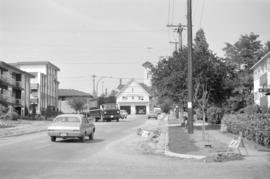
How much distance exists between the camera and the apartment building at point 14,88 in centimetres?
7044

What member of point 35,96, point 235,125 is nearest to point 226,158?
point 235,125

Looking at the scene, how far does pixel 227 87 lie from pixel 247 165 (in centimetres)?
2417

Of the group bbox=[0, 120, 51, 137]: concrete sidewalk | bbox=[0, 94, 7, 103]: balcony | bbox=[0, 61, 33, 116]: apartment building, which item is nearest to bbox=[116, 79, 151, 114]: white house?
bbox=[0, 61, 33, 116]: apartment building

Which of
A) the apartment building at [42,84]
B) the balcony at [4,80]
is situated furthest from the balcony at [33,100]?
the balcony at [4,80]

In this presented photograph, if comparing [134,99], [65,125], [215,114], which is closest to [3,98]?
[215,114]

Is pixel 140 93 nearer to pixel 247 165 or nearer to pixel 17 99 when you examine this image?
pixel 17 99

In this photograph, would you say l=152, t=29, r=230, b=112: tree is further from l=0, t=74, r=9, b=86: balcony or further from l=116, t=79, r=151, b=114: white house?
l=116, t=79, r=151, b=114: white house

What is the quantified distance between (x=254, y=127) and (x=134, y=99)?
103023mm

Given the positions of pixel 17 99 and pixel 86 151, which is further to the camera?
pixel 17 99

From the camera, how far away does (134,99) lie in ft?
407

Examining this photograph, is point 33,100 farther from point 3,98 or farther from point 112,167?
point 112,167

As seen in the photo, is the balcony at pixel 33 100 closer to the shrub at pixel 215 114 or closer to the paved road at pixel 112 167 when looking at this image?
the shrub at pixel 215 114

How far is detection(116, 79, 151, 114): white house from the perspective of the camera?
405 feet

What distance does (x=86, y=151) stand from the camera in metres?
19.1
